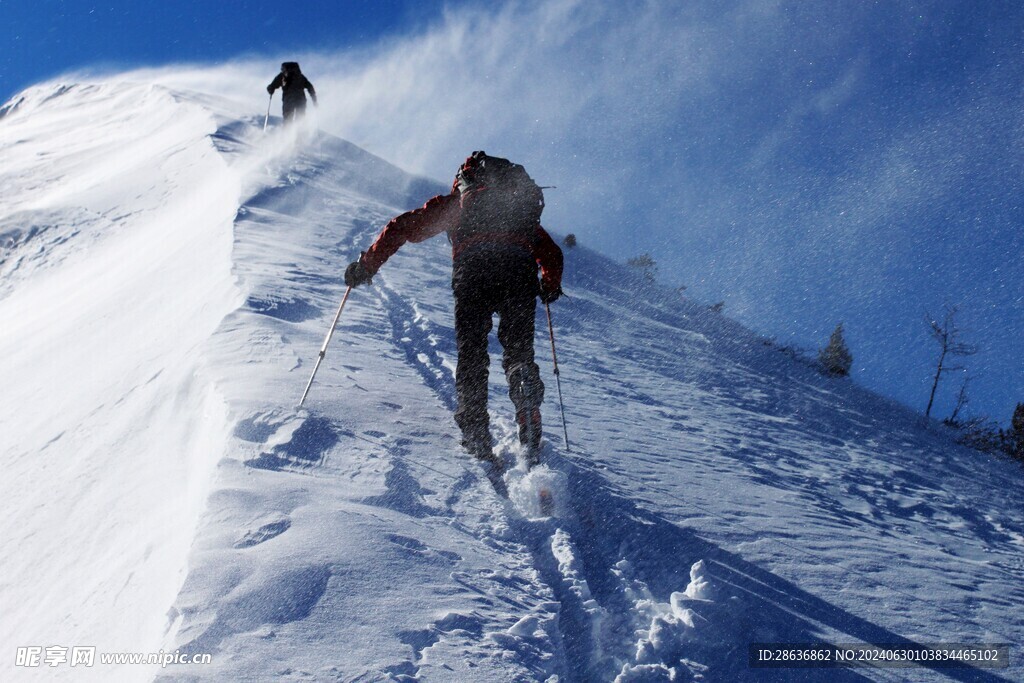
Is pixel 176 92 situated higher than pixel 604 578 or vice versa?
pixel 176 92

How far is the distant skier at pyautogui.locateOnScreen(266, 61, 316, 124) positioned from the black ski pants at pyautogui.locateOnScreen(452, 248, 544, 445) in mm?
13959

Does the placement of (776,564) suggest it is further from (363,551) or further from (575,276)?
(575,276)

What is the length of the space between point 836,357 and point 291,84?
557 inches

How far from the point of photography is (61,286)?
24.4 ft

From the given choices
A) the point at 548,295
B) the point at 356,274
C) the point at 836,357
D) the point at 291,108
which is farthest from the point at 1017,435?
the point at 291,108

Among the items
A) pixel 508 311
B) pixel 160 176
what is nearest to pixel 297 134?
Result: pixel 160 176

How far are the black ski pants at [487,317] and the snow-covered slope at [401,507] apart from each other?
42 cm

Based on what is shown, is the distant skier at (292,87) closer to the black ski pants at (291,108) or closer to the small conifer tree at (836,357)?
the black ski pants at (291,108)

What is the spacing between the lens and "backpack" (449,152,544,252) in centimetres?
409

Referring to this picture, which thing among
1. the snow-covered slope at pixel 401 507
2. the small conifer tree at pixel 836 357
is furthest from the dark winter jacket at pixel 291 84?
the small conifer tree at pixel 836 357

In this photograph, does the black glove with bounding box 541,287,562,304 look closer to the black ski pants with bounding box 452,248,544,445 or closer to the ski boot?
the black ski pants with bounding box 452,248,544,445

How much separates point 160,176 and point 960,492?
12458 mm

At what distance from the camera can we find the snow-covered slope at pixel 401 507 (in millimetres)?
2219

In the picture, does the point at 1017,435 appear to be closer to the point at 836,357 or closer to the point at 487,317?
the point at 836,357
